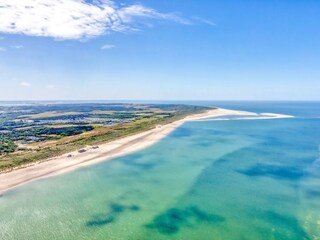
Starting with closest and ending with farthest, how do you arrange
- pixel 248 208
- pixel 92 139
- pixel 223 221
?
pixel 223 221, pixel 248 208, pixel 92 139

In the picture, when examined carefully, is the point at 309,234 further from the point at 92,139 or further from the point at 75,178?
the point at 92,139

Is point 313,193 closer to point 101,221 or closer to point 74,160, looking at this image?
point 101,221

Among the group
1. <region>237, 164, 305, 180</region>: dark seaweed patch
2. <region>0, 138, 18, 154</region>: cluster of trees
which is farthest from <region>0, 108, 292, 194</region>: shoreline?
<region>237, 164, 305, 180</region>: dark seaweed patch

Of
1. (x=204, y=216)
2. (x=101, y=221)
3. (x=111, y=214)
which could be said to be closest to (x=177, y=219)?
(x=204, y=216)

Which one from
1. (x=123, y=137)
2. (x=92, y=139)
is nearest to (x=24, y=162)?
(x=92, y=139)

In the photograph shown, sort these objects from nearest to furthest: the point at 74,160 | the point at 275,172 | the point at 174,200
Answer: the point at 174,200, the point at 275,172, the point at 74,160

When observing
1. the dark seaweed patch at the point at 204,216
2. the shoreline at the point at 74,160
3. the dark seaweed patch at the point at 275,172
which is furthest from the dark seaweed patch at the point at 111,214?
the dark seaweed patch at the point at 275,172
